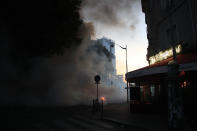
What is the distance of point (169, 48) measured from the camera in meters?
12.1

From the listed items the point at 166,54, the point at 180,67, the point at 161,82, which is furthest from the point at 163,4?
the point at 180,67

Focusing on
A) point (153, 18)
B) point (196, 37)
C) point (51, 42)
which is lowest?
point (196, 37)

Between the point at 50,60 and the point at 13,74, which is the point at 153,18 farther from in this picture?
the point at 13,74

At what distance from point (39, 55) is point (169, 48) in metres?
13.6

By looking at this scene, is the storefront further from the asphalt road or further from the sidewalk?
the asphalt road

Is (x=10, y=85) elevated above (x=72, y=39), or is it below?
below

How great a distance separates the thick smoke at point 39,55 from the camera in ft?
50.1

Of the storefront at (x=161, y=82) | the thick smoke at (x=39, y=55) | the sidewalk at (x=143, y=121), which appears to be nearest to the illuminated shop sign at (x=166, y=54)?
the storefront at (x=161, y=82)

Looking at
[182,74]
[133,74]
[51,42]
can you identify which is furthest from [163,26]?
[51,42]

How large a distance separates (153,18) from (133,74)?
338 inches

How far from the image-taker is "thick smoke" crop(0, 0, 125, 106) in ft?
50.1

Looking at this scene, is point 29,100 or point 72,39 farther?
point 72,39

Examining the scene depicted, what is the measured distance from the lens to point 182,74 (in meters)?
5.33

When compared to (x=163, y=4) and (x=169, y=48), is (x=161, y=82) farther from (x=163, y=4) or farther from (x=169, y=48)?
(x=163, y=4)
